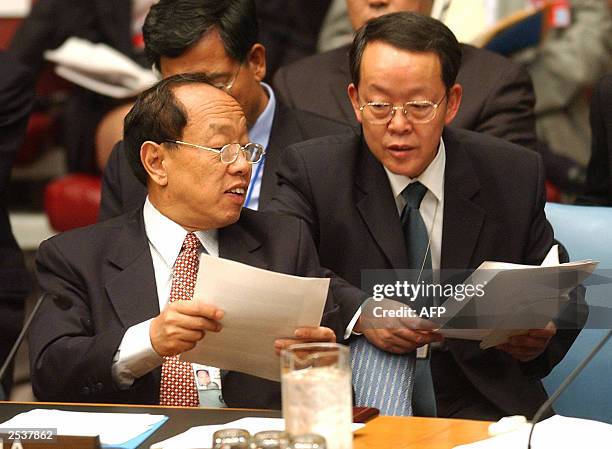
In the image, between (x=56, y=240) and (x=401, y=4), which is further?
(x=401, y=4)

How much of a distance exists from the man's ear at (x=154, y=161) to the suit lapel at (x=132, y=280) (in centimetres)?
13

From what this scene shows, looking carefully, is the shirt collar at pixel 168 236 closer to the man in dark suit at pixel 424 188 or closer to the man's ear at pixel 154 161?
the man's ear at pixel 154 161

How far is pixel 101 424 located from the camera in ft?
7.55

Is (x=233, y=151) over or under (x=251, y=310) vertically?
over

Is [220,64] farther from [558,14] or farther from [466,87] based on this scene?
[558,14]

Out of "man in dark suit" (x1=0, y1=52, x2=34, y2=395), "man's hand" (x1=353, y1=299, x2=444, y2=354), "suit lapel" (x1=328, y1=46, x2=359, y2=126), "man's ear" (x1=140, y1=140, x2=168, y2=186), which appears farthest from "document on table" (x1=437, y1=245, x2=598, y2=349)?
"man in dark suit" (x1=0, y1=52, x2=34, y2=395)

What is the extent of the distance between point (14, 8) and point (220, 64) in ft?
8.85

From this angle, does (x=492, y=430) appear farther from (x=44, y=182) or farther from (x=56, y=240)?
(x=44, y=182)

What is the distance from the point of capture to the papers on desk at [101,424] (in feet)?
7.23

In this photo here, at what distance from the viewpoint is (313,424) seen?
1.92 meters

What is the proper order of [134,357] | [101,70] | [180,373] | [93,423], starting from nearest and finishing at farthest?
1. [93,423]
2. [134,357]
3. [180,373]
4. [101,70]

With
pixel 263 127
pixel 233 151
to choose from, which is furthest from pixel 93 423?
pixel 263 127

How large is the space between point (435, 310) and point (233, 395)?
49 cm

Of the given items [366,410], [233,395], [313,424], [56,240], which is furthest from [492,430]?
[56,240]
